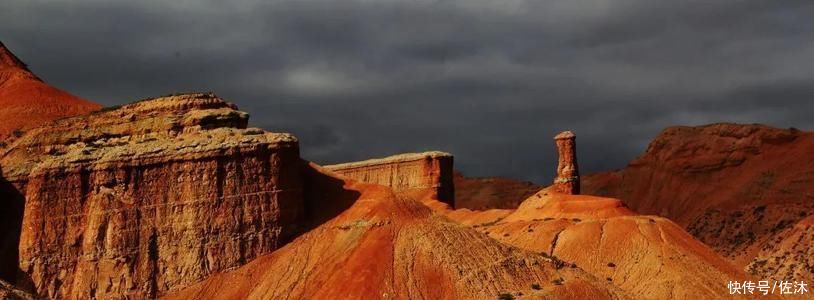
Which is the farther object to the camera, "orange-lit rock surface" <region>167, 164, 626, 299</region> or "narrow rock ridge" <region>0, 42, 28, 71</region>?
"narrow rock ridge" <region>0, 42, 28, 71</region>

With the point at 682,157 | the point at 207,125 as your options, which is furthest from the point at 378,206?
the point at 682,157

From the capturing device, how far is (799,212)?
96.6 metres

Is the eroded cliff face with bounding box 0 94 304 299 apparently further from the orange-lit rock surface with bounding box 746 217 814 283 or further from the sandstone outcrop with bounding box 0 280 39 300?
the orange-lit rock surface with bounding box 746 217 814 283

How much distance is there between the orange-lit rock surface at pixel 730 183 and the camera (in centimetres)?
9844

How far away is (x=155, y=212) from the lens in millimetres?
56688

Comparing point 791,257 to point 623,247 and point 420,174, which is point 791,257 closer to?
point 623,247

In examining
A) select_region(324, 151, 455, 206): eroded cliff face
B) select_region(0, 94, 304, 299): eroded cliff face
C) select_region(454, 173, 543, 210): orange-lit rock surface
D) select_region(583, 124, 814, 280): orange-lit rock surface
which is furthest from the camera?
select_region(454, 173, 543, 210): orange-lit rock surface

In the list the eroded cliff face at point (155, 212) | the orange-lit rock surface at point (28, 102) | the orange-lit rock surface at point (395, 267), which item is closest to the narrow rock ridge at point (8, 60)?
the orange-lit rock surface at point (28, 102)

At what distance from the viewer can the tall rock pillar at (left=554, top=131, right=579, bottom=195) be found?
84125mm

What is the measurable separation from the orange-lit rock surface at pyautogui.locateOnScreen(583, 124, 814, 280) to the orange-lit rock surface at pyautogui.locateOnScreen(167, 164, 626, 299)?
118 ft

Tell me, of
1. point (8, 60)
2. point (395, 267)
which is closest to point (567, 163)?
point (395, 267)

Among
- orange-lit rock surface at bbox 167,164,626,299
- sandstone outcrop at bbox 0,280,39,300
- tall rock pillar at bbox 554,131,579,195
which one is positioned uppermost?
tall rock pillar at bbox 554,131,579,195

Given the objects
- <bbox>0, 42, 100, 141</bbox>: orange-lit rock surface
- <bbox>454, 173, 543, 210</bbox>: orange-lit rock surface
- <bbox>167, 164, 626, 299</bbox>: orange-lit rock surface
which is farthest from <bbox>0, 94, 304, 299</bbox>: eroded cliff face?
<bbox>454, 173, 543, 210</bbox>: orange-lit rock surface

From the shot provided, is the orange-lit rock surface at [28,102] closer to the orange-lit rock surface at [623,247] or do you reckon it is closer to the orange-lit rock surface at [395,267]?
the orange-lit rock surface at [395,267]
